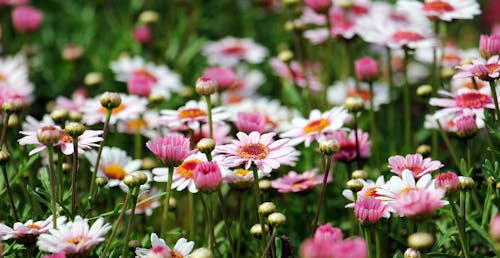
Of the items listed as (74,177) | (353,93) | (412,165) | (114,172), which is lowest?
(353,93)

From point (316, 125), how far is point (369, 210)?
0.79 meters

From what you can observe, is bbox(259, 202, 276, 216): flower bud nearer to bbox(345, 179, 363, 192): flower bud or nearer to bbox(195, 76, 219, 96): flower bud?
bbox(345, 179, 363, 192): flower bud

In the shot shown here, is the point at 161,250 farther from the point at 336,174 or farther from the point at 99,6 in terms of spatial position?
the point at 99,6

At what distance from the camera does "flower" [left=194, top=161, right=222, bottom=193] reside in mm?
1927

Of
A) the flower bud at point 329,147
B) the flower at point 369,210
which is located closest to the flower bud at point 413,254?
the flower at point 369,210

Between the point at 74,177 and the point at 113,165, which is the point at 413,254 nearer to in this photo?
the point at 74,177

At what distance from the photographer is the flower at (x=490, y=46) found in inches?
96.7

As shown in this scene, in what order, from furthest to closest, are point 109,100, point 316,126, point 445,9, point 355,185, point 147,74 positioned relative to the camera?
point 147,74
point 445,9
point 316,126
point 109,100
point 355,185

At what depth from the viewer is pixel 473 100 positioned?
2.57m

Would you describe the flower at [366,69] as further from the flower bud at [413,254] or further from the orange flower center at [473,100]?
the flower bud at [413,254]

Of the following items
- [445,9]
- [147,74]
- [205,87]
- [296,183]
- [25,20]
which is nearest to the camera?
[205,87]

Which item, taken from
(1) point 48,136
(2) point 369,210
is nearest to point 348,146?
(2) point 369,210

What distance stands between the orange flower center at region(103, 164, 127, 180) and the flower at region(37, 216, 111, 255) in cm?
72

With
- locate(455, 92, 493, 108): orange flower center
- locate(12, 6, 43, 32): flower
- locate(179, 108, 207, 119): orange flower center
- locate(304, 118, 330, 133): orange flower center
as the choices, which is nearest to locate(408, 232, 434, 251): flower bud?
locate(455, 92, 493, 108): orange flower center
